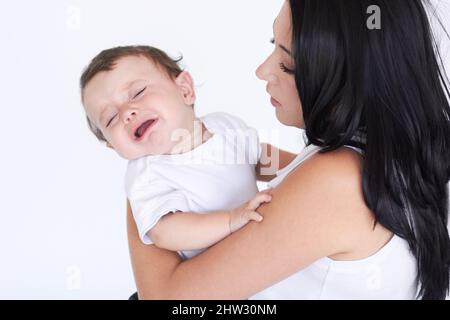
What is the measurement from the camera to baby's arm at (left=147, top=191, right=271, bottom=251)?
4.63 feet

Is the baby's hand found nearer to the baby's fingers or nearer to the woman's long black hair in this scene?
the baby's fingers

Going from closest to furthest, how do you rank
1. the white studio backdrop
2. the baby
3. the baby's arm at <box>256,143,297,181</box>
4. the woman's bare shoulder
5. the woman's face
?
1. the woman's bare shoulder
2. the woman's face
3. the baby
4. the baby's arm at <box>256,143,297,181</box>
5. the white studio backdrop

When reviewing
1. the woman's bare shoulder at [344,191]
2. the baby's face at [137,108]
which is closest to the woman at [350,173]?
the woman's bare shoulder at [344,191]

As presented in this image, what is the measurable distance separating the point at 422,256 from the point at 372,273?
15cm

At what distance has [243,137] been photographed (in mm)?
1806

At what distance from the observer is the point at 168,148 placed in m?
1.66

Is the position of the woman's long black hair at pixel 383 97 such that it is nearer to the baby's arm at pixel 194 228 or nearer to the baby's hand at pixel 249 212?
the baby's hand at pixel 249 212

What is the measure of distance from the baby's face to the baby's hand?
37 cm

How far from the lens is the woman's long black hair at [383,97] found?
4.06ft

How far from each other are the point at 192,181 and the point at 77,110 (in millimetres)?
1722

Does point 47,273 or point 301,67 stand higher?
point 301,67

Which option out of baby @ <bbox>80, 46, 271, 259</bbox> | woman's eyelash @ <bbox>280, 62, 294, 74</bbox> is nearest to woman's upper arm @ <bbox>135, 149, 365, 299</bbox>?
baby @ <bbox>80, 46, 271, 259</bbox>
